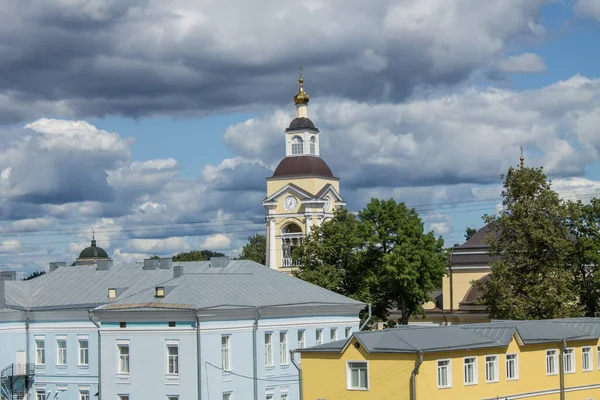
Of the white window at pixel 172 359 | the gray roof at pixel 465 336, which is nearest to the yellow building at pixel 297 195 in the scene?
the white window at pixel 172 359

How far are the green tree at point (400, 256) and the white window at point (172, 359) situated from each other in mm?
22020

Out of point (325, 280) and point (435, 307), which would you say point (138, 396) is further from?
point (435, 307)

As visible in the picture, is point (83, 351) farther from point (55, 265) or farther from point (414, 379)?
point (414, 379)

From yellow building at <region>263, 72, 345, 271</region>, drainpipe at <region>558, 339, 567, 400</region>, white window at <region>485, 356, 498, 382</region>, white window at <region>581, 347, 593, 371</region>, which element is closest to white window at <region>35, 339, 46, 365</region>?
white window at <region>485, 356, 498, 382</region>

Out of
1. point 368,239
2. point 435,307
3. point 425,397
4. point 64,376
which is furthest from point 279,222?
point 425,397

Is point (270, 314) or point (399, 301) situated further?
point (399, 301)

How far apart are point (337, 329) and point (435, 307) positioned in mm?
31594

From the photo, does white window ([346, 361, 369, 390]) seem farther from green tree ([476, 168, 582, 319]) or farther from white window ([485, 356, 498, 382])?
green tree ([476, 168, 582, 319])

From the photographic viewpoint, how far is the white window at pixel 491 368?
46.2 metres

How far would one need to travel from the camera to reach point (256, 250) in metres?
141

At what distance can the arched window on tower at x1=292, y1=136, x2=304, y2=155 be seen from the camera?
105 metres

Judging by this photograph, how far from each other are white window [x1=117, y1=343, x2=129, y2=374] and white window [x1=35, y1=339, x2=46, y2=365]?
7219 millimetres

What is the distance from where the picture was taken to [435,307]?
88.8m

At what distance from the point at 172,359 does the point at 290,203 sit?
2021 inches
